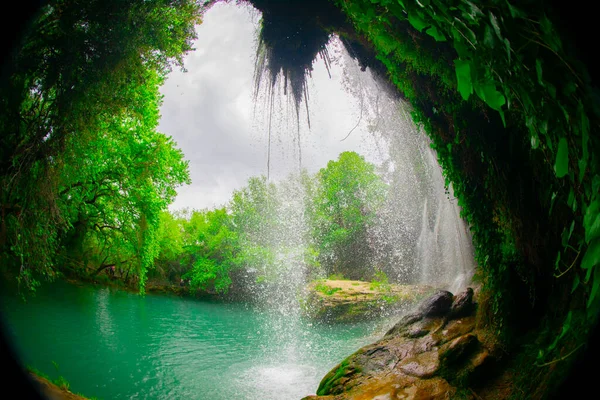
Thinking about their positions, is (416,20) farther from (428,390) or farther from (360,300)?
(360,300)

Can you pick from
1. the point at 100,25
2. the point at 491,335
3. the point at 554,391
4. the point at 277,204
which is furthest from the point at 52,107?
the point at 277,204

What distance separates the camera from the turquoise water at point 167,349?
20.9ft

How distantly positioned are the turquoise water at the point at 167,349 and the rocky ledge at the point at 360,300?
0.77 metres

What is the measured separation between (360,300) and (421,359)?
10318 millimetres

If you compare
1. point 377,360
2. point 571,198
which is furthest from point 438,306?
point 571,198

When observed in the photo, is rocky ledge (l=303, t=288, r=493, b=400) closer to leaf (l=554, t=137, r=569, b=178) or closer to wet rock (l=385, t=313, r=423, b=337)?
wet rock (l=385, t=313, r=423, b=337)

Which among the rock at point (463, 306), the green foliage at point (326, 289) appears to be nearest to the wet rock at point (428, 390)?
the rock at point (463, 306)

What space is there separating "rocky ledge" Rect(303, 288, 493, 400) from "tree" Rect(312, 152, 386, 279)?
18.8 metres

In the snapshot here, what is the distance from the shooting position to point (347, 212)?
26.8 metres

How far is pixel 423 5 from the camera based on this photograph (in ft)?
3.93

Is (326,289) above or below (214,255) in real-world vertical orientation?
below

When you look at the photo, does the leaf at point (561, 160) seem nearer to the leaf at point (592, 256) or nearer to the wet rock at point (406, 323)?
the leaf at point (592, 256)

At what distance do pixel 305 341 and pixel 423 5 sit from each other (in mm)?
12252

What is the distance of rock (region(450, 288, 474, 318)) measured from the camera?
5.34 meters
